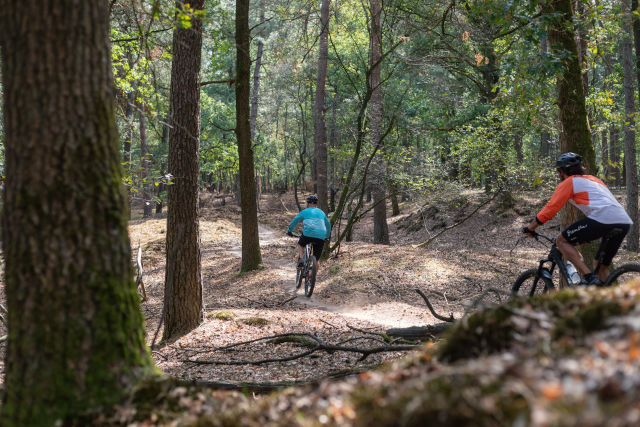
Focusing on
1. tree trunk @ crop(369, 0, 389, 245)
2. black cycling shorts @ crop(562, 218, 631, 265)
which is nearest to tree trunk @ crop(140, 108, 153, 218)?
black cycling shorts @ crop(562, 218, 631, 265)

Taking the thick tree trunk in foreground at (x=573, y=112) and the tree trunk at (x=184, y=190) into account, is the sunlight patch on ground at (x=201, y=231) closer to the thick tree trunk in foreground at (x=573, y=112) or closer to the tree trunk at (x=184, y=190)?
the tree trunk at (x=184, y=190)

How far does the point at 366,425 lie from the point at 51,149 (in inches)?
78.4

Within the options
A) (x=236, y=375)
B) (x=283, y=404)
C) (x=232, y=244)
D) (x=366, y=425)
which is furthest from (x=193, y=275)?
(x=232, y=244)

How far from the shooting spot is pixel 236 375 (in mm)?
5289

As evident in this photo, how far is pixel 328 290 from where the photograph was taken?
35.5 ft

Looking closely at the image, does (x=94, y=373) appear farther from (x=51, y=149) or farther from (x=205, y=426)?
(x=51, y=149)

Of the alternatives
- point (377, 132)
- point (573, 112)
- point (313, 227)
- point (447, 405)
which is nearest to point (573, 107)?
point (573, 112)

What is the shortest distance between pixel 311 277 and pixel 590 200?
19.9 ft

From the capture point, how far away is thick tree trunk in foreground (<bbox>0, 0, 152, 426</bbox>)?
227 cm

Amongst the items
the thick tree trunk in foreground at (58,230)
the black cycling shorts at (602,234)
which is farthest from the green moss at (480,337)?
the black cycling shorts at (602,234)

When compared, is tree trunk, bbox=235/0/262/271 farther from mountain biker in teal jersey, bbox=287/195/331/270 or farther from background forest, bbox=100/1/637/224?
mountain biker in teal jersey, bbox=287/195/331/270

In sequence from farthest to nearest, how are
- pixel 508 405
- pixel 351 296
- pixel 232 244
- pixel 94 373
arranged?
pixel 232 244
pixel 351 296
pixel 94 373
pixel 508 405

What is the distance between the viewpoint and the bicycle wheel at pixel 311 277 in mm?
10141

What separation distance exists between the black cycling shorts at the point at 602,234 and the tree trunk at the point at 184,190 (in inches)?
216
